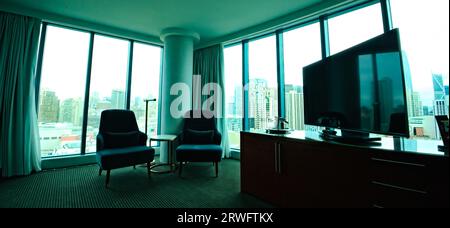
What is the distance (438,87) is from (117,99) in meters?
4.78

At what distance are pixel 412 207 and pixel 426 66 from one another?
67.3 inches

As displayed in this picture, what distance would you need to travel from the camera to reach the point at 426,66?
1.89 m

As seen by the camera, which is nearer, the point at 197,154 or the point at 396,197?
the point at 396,197

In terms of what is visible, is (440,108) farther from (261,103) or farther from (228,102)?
(228,102)

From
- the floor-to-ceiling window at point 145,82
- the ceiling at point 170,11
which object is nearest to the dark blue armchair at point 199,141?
the floor-to-ceiling window at point 145,82

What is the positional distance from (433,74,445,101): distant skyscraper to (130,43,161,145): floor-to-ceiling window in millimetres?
4321

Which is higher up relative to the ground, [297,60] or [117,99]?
[297,60]

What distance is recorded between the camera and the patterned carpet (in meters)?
1.84

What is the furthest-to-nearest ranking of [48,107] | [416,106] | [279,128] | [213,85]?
[213,85] → [48,107] → [279,128] → [416,106]

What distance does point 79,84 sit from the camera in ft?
11.0

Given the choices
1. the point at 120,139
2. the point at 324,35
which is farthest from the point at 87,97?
the point at 324,35

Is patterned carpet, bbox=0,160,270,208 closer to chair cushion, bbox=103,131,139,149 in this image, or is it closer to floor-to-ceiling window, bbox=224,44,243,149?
chair cushion, bbox=103,131,139,149

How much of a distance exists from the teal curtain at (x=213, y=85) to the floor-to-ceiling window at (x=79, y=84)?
1.22 meters
